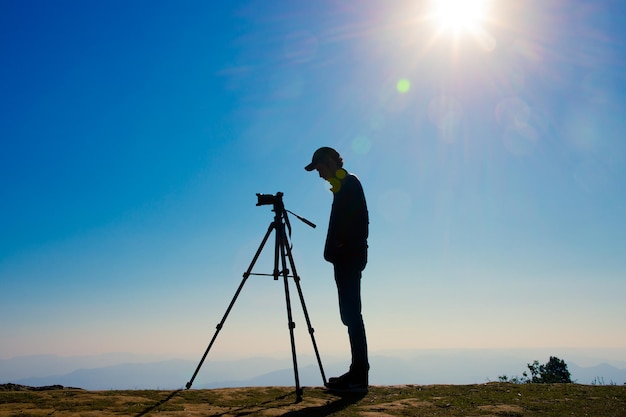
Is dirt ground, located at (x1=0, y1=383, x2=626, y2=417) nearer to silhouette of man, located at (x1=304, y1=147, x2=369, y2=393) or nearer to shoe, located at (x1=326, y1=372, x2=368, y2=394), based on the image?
shoe, located at (x1=326, y1=372, x2=368, y2=394)

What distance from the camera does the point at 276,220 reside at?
21.9 feet

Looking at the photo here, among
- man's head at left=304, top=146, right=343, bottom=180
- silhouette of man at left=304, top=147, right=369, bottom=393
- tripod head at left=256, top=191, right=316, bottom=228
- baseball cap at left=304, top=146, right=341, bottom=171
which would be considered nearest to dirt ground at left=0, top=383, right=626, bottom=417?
silhouette of man at left=304, top=147, right=369, bottom=393

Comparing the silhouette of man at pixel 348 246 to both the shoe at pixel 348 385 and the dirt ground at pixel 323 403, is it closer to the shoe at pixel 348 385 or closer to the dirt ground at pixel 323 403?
the shoe at pixel 348 385

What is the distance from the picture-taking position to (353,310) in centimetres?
616

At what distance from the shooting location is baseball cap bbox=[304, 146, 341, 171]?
644cm

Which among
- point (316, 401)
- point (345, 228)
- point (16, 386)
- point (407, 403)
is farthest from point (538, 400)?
point (16, 386)

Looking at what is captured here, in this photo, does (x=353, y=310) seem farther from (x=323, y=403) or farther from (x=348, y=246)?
(x=323, y=403)

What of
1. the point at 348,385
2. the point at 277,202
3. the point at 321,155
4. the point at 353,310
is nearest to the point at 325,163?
the point at 321,155

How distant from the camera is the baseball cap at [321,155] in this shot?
6438 millimetres

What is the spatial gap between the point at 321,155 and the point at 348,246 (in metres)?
1.64

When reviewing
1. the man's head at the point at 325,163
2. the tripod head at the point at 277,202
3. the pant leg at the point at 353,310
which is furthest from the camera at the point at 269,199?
the pant leg at the point at 353,310

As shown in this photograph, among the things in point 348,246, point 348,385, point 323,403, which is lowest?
point 323,403

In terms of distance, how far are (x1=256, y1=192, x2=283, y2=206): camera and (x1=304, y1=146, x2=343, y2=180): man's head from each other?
0.73 m

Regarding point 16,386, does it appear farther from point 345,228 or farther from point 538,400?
point 538,400
